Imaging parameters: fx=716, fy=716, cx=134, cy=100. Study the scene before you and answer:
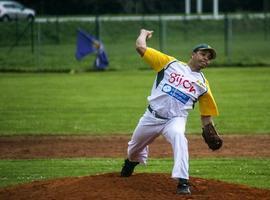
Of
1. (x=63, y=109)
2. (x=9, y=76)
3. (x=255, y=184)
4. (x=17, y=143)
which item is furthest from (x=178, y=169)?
(x=9, y=76)

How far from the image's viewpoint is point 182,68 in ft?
29.6

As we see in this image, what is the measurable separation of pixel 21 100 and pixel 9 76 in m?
7.61

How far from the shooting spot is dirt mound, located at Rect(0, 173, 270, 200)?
8.63 meters

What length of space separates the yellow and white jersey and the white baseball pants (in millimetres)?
126

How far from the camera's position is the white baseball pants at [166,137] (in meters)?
8.66

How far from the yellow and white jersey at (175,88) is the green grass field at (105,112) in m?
→ 2.10

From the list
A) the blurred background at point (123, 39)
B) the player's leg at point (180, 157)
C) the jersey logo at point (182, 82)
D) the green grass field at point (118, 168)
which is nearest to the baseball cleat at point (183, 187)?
the player's leg at point (180, 157)

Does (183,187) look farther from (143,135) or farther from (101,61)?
(101,61)

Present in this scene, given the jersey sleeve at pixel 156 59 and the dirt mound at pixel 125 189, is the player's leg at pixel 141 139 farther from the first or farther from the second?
the jersey sleeve at pixel 156 59

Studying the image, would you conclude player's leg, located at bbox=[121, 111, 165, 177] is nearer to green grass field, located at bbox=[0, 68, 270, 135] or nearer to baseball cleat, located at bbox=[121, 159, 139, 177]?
baseball cleat, located at bbox=[121, 159, 139, 177]

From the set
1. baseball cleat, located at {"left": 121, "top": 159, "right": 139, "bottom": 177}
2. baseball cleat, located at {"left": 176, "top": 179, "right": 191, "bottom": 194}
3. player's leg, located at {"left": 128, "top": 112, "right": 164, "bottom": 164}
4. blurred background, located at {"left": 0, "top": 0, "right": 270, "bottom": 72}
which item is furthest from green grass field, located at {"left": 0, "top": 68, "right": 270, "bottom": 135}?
baseball cleat, located at {"left": 176, "top": 179, "right": 191, "bottom": 194}

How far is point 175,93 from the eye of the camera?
8.94m

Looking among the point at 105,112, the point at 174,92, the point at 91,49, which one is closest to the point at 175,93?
the point at 174,92

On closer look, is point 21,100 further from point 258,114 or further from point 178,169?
point 178,169
